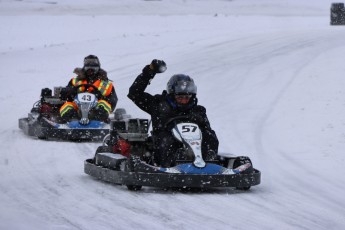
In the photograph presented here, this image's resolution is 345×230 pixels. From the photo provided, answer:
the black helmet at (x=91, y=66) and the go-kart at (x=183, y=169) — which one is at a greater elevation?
the black helmet at (x=91, y=66)

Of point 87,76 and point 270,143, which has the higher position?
point 87,76

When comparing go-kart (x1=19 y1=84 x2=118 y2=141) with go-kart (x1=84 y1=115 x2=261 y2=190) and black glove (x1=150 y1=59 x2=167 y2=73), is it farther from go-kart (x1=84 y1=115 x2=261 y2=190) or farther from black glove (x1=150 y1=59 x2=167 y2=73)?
black glove (x1=150 y1=59 x2=167 y2=73)

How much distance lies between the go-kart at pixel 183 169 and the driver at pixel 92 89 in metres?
4.61

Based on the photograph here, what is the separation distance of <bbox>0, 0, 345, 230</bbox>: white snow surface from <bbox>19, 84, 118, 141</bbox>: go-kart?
1.17 ft

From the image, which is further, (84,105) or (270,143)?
(84,105)

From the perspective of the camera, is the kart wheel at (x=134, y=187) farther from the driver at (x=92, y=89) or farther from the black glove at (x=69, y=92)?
the black glove at (x=69, y=92)

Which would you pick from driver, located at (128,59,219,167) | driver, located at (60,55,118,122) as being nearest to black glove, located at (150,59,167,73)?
driver, located at (128,59,219,167)

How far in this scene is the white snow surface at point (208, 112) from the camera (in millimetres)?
7445

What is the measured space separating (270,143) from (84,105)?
3.12 meters

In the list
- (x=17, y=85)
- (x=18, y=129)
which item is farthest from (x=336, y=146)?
(x=17, y=85)

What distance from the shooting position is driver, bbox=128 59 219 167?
357 inches

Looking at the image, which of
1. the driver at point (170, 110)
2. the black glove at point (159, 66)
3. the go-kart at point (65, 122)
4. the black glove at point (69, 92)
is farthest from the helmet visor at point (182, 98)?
the black glove at point (69, 92)

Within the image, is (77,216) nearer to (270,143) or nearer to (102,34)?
(270,143)

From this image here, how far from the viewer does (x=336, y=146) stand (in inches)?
486
